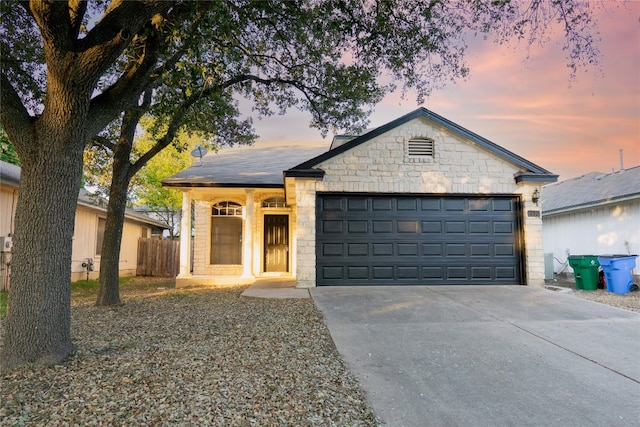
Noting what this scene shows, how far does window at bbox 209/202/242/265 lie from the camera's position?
1247 cm

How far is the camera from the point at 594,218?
1195 cm

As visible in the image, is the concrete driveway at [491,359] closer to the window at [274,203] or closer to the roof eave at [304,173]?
the roof eave at [304,173]

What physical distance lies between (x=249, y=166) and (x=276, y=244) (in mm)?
2989

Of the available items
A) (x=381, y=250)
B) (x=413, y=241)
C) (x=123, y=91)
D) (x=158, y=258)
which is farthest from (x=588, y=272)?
(x=158, y=258)

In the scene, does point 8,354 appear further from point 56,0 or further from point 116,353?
point 56,0

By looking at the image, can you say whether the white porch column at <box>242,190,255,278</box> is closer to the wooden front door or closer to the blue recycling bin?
the wooden front door

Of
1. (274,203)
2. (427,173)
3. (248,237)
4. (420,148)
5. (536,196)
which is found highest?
(420,148)

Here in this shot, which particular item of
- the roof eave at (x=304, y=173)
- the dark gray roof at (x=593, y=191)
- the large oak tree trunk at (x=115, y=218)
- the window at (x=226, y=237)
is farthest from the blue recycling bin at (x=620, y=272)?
the large oak tree trunk at (x=115, y=218)

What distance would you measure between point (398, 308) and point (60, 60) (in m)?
5.83

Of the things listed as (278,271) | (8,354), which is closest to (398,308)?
(8,354)

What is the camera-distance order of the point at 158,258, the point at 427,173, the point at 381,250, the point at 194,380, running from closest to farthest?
the point at 194,380 < the point at 381,250 < the point at 427,173 < the point at 158,258

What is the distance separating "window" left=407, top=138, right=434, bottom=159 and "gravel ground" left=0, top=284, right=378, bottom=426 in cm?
556

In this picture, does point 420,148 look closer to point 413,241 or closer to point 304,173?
point 413,241

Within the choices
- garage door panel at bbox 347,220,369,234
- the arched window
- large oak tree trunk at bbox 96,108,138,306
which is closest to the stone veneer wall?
garage door panel at bbox 347,220,369,234
